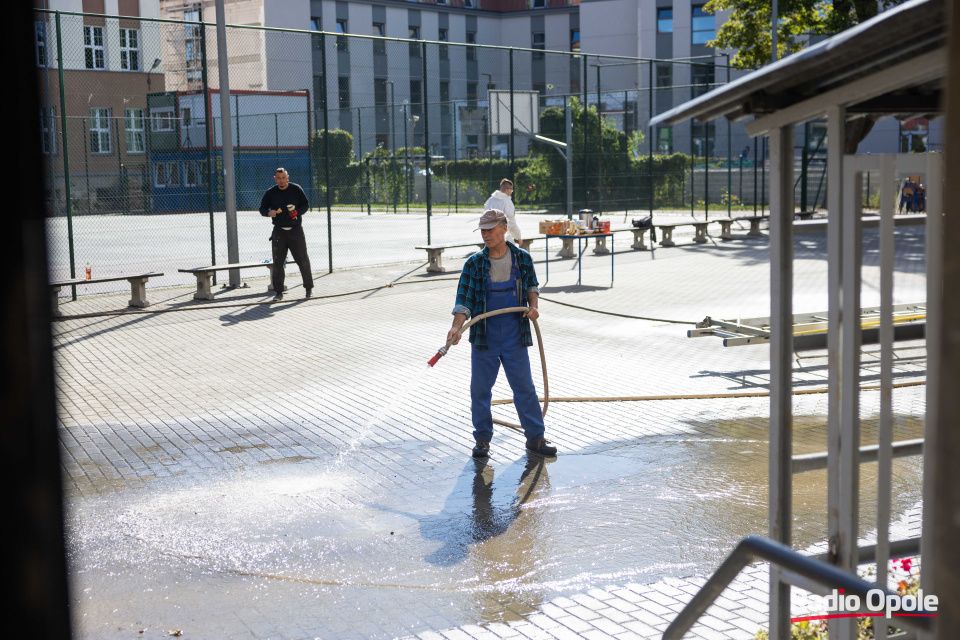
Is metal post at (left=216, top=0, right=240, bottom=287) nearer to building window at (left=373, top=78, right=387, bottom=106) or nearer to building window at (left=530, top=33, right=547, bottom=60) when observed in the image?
building window at (left=373, top=78, right=387, bottom=106)

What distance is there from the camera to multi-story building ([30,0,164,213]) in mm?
15773

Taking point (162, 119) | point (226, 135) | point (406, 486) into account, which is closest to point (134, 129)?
point (162, 119)

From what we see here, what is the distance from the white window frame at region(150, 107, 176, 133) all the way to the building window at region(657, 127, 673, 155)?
22574 millimetres

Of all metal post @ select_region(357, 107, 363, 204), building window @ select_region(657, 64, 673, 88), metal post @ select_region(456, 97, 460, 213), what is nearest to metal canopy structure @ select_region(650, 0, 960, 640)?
metal post @ select_region(357, 107, 363, 204)

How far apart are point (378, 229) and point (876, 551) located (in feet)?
78.1

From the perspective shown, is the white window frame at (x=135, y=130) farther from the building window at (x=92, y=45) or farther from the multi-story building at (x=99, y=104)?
the building window at (x=92, y=45)

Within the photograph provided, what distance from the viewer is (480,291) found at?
25.0 ft

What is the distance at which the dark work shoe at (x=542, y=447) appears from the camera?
764cm

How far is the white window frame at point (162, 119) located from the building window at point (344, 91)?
17.0ft

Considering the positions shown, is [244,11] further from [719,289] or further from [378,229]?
[719,289]

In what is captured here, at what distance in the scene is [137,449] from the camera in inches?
313

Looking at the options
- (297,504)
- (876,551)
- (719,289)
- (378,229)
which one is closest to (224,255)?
(378,229)

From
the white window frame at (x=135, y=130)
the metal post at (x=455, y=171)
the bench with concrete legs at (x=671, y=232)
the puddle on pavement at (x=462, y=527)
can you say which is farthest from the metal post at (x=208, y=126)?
the bench with concrete legs at (x=671, y=232)

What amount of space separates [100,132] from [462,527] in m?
14.2
